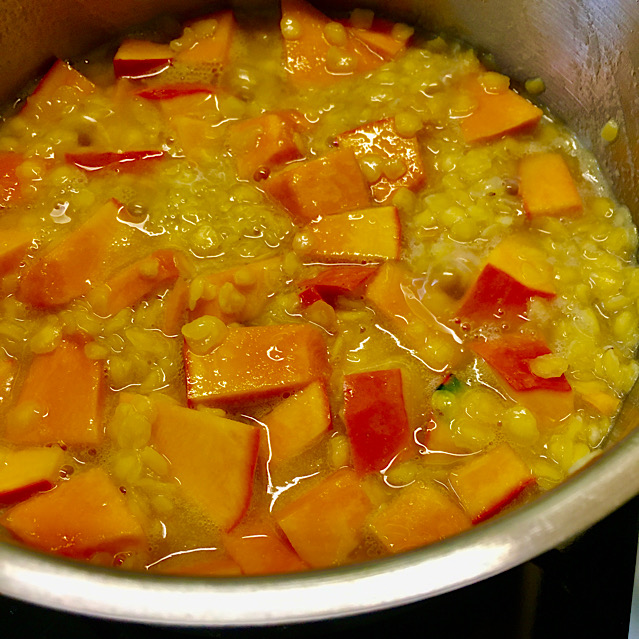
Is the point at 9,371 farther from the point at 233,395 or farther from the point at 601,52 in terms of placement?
the point at 601,52

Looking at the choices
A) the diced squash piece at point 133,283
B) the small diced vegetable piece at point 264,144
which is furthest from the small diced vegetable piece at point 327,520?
the small diced vegetable piece at point 264,144

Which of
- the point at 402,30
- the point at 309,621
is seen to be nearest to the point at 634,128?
the point at 402,30

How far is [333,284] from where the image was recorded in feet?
5.65

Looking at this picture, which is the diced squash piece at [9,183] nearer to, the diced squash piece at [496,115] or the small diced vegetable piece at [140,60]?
the small diced vegetable piece at [140,60]

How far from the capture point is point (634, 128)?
78.0 inches

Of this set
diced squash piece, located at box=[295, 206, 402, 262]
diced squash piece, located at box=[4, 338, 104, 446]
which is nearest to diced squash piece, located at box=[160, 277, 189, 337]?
diced squash piece, located at box=[4, 338, 104, 446]

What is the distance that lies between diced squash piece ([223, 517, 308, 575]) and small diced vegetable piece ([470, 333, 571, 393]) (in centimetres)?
62

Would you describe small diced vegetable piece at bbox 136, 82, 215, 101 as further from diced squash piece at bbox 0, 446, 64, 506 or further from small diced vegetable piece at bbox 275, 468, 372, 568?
small diced vegetable piece at bbox 275, 468, 372, 568

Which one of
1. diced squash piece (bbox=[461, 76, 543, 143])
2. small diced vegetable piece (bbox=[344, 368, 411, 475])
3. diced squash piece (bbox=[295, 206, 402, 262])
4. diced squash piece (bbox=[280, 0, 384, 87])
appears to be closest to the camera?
small diced vegetable piece (bbox=[344, 368, 411, 475])

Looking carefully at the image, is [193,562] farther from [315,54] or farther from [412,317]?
[315,54]

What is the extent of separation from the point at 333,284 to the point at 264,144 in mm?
466

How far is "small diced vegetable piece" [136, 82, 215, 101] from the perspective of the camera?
205 cm

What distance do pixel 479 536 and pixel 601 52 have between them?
1.56 meters

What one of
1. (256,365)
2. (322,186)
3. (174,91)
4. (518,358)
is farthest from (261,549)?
(174,91)
